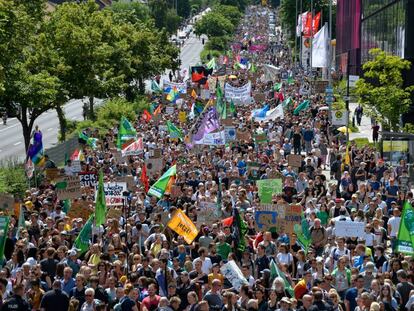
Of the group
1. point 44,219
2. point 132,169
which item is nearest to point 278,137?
point 132,169

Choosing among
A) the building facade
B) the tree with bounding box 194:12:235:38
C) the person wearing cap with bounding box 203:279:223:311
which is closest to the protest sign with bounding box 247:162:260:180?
the person wearing cap with bounding box 203:279:223:311

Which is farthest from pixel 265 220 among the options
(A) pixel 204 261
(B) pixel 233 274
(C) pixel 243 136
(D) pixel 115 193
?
(C) pixel 243 136

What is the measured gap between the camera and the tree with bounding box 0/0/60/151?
33.4 metres

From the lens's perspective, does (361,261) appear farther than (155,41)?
No

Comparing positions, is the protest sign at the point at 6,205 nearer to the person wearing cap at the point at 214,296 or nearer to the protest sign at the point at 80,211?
the protest sign at the point at 80,211

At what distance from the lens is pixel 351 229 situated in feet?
67.4

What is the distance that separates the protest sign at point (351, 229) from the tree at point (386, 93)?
23.9 meters

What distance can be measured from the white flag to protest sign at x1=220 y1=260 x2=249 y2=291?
4204cm

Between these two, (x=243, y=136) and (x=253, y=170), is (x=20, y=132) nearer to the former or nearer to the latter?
(x=243, y=136)

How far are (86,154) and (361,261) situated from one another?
19215mm

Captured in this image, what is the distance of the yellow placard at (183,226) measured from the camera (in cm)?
2045

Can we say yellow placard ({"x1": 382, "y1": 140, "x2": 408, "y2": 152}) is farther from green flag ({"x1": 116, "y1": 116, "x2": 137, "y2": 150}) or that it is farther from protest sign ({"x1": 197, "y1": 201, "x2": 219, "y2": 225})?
protest sign ({"x1": 197, "y1": 201, "x2": 219, "y2": 225})

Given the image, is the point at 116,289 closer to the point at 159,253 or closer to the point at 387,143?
the point at 159,253

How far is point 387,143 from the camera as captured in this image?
34.8 meters
